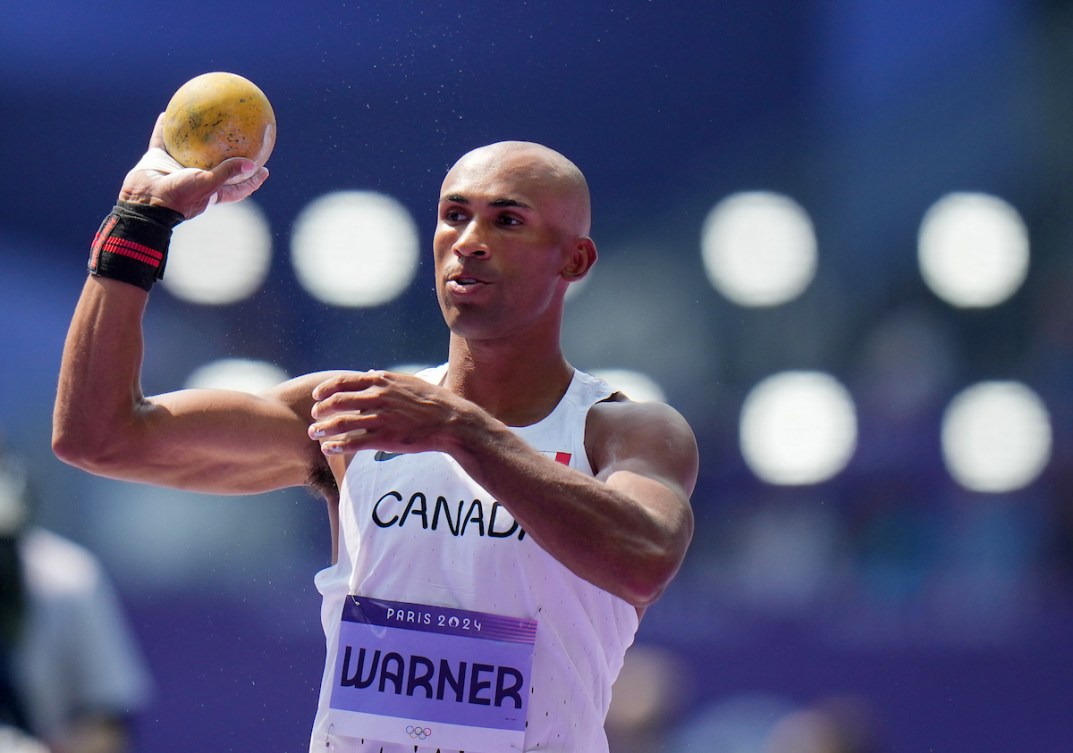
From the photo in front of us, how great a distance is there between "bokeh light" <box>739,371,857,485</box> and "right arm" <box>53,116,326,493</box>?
72.9 inches

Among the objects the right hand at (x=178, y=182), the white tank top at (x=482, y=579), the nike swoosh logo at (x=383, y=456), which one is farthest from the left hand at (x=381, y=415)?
the right hand at (x=178, y=182)

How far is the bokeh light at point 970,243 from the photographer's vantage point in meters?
4.27

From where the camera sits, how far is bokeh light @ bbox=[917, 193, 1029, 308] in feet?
14.0

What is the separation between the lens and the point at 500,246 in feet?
8.57

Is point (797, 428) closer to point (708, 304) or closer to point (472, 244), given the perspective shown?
point (708, 304)

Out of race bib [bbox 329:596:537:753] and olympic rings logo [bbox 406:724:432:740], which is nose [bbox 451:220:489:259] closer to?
race bib [bbox 329:596:537:753]

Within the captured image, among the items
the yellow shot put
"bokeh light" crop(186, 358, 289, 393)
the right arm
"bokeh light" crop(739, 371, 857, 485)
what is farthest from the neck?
"bokeh light" crop(739, 371, 857, 485)

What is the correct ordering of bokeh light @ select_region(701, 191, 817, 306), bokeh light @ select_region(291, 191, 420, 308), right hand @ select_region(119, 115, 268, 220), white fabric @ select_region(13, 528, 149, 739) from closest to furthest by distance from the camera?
right hand @ select_region(119, 115, 268, 220), white fabric @ select_region(13, 528, 149, 739), bokeh light @ select_region(291, 191, 420, 308), bokeh light @ select_region(701, 191, 817, 306)

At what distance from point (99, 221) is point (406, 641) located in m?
2.45

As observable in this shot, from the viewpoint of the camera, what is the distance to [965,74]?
430 centimetres

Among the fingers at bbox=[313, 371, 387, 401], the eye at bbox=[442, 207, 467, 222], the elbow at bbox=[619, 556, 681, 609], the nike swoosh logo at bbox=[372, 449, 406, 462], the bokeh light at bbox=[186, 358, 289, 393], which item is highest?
the eye at bbox=[442, 207, 467, 222]

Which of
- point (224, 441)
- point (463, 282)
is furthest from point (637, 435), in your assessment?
point (224, 441)

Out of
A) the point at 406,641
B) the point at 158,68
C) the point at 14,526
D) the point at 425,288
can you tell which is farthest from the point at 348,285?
the point at 406,641

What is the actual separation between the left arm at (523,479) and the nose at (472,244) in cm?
51
